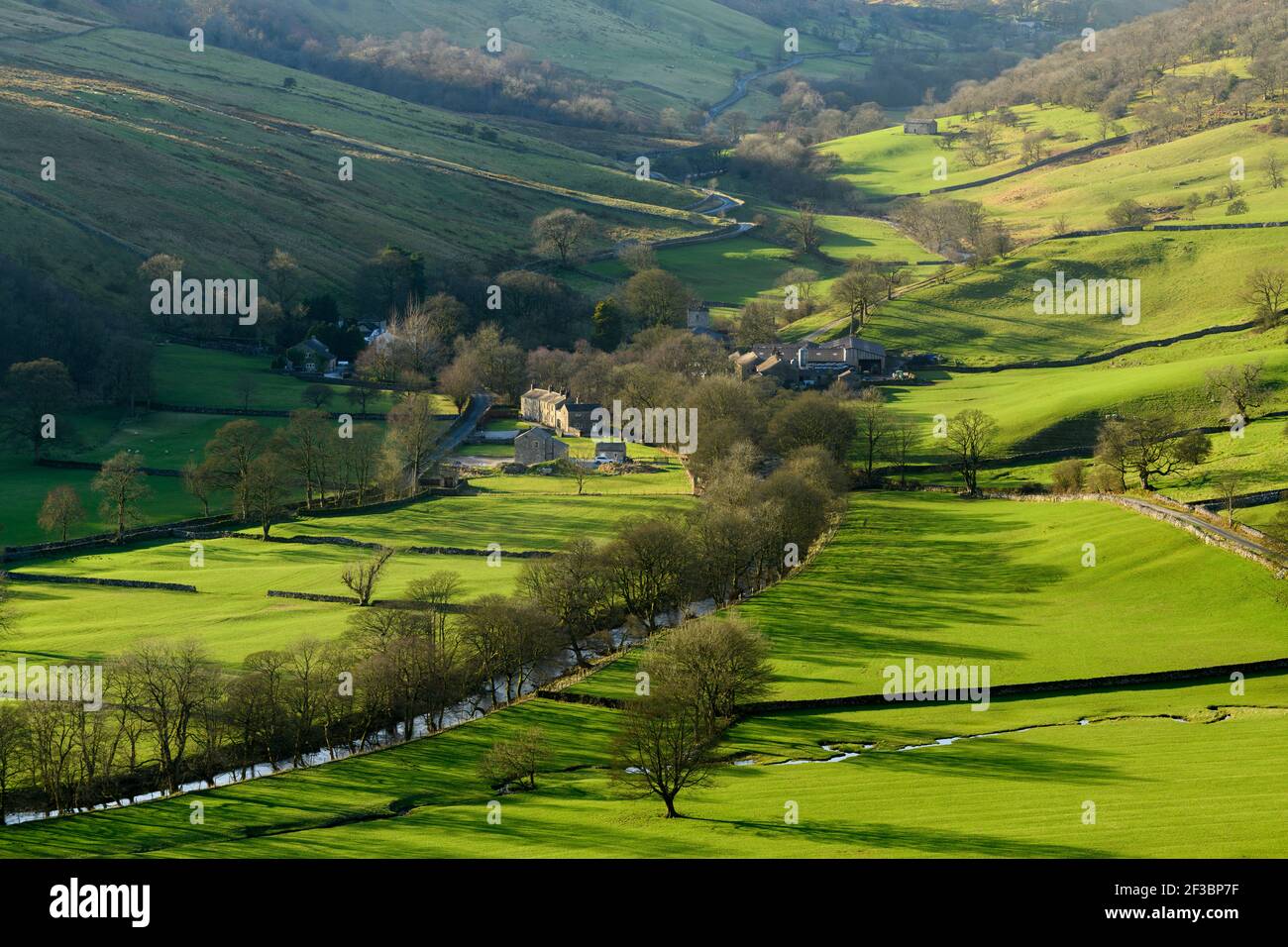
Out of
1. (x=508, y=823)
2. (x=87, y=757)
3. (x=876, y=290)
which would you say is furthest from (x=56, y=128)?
(x=508, y=823)

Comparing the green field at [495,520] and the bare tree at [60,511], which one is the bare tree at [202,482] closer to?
the green field at [495,520]

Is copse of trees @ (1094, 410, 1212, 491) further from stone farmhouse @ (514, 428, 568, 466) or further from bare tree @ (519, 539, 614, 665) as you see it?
stone farmhouse @ (514, 428, 568, 466)

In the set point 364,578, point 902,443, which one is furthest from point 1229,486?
point 364,578

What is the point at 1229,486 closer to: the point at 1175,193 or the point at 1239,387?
the point at 1239,387

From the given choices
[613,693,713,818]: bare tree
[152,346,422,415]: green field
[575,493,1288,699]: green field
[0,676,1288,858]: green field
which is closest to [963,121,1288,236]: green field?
[152,346,422,415]: green field

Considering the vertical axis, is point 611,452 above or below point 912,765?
above

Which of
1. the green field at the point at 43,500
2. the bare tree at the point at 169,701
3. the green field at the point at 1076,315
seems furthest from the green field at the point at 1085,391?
the bare tree at the point at 169,701
